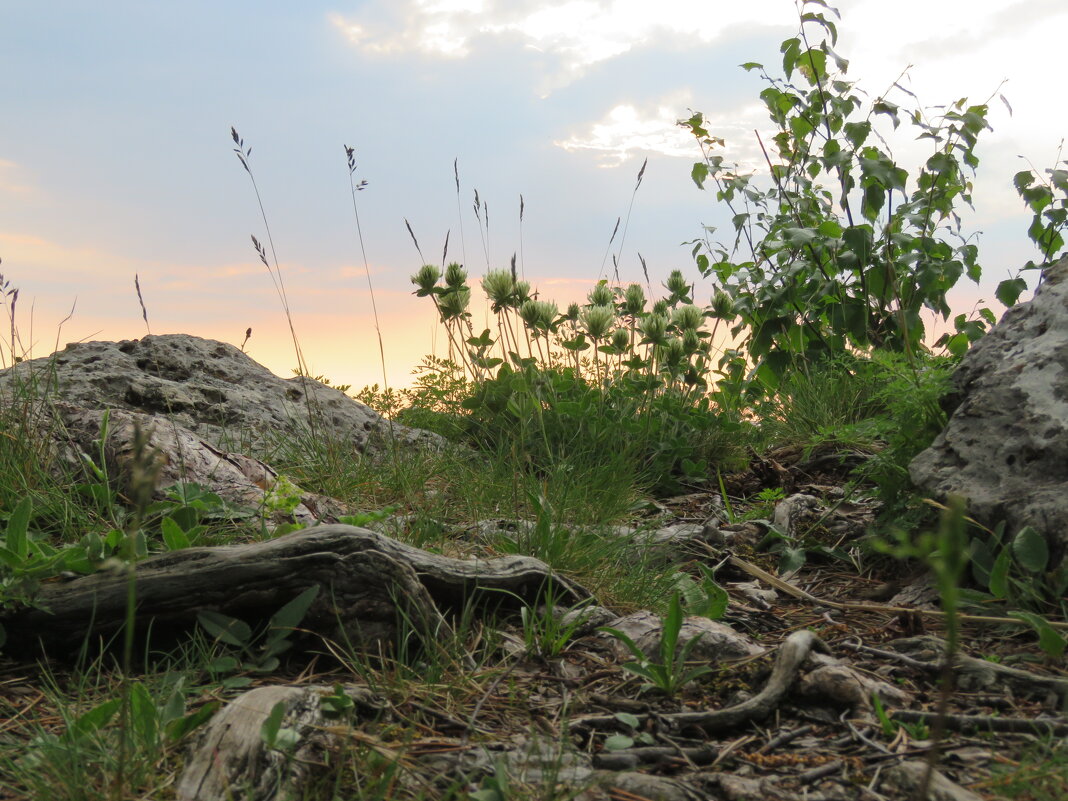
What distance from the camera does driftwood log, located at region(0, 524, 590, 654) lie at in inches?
99.2

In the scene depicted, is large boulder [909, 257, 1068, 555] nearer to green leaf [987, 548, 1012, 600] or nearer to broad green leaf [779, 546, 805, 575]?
green leaf [987, 548, 1012, 600]

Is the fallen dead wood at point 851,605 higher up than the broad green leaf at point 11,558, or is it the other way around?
the broad green leaf at point 11,558

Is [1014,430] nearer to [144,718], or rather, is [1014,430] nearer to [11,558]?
[144,718]

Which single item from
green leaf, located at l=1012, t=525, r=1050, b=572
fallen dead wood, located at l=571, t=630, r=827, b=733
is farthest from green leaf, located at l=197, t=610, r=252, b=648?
green leaf, located at l=1012, t=525, r=1050, b=572

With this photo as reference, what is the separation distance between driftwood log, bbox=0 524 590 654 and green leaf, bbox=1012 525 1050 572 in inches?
77.3

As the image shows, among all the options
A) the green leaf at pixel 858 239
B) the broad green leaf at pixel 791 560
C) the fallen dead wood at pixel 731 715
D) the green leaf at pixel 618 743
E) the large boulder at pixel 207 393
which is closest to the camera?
the green leaf at pixel 618 743

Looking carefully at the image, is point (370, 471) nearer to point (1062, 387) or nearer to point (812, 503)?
point (812, 503)

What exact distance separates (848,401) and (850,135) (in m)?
1.86

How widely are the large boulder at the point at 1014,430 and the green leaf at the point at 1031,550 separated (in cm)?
10

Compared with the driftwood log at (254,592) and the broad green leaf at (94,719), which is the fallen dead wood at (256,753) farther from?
the driftwood log at (254,592)

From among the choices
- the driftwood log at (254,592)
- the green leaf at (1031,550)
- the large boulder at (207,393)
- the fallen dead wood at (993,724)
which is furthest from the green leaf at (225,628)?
the green leaf at (1031,550)

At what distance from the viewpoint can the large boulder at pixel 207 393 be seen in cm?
490

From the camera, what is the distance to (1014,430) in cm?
318

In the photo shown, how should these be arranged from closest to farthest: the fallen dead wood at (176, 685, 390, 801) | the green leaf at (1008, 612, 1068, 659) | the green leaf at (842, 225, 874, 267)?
1. the fallen dead wood at (176, 685, 390, 801)
2. the green leaf at (1008, 612, 1068, 659)
3. the green leaf at (842, 225, 874, 267)
